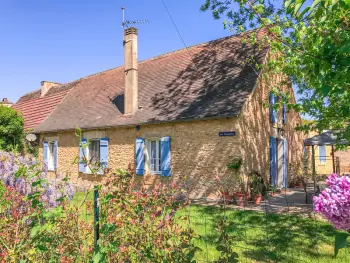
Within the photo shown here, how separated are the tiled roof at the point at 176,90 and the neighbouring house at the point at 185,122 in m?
0.05

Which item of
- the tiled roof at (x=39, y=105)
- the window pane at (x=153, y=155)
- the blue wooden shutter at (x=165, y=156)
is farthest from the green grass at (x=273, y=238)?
the tiled roof at (x=39, y=105)

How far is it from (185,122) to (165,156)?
1.54m

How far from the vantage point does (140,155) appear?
11.8 meters

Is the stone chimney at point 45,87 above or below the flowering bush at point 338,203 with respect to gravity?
above

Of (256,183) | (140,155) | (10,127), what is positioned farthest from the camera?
(10,127)

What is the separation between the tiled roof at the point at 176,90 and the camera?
10750 mm

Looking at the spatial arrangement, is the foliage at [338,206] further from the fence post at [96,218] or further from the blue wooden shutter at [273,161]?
the blue wooden shutter at [273,161]

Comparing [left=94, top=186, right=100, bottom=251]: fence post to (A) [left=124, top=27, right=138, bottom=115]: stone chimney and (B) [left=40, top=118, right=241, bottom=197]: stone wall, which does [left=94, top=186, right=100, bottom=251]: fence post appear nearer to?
(B) [left=40, top=118, right=241, bottom=197]: stone wall

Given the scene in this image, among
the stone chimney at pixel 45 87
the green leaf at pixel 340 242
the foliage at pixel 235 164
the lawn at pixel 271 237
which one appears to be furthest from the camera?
the stone chimney at pixel 45 87

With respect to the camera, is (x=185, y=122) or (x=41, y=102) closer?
(x=185, y=122)

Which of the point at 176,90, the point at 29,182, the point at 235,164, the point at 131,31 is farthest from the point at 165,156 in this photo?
the point at 29,182

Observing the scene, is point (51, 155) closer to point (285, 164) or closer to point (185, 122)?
point (185, 122)

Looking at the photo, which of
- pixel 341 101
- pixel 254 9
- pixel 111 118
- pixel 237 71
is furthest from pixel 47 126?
pixel 341 101

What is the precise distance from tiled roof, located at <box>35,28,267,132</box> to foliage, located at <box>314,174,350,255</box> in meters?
7.90
